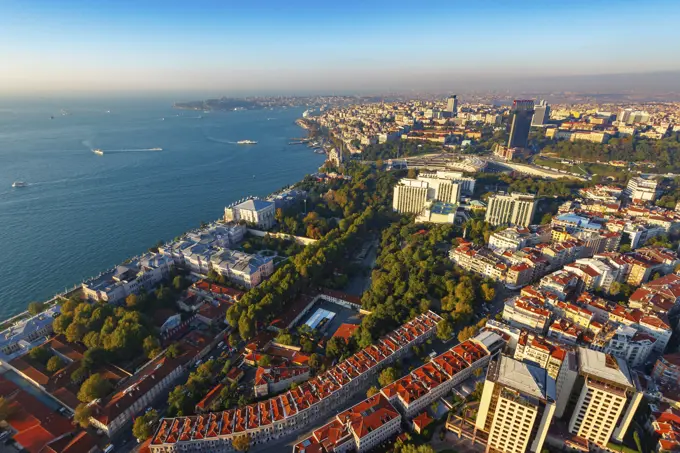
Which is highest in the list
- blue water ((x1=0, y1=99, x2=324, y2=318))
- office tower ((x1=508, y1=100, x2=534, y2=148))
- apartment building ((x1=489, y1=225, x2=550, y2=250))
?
A: office tower ((x1=508, y1=100, x2=534, y2=148))

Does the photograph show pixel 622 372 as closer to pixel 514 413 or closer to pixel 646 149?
pixel 514 413

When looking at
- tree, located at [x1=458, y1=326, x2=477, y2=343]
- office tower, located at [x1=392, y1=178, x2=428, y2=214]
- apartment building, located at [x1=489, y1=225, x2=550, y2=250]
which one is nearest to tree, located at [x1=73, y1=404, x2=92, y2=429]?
tree, located at [x1=458, y1=326, x2=477, y2=343]

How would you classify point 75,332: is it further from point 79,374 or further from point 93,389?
point 93,389

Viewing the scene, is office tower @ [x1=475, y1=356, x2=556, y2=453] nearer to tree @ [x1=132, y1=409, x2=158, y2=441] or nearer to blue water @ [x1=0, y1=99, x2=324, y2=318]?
tree @ [x1=132, y1=409, x2=158, y2=441]

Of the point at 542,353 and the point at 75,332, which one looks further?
the point at 75,332

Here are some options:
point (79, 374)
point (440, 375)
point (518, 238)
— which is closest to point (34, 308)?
point (79, 374)

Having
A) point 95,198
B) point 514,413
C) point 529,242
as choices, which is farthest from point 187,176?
point 514,413
